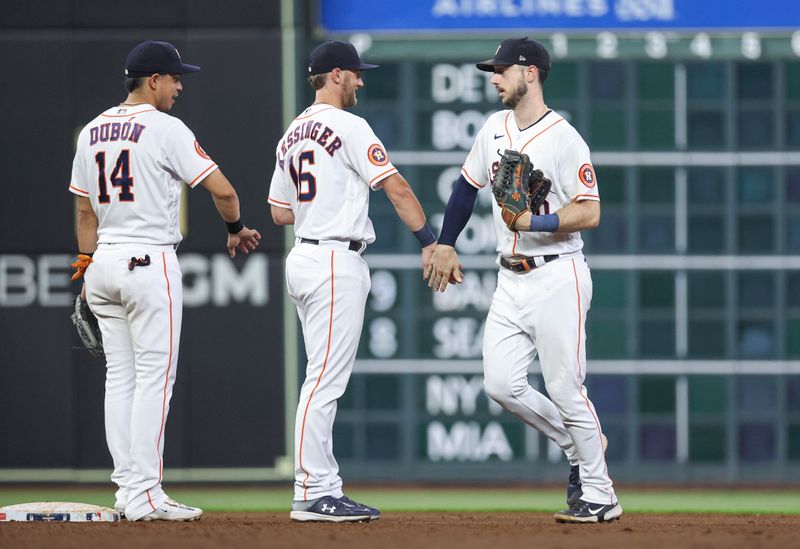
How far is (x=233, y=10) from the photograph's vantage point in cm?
848

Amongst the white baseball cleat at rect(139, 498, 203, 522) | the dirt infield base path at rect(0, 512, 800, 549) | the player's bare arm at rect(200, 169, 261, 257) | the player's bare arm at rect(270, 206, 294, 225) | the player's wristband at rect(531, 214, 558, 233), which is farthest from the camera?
the player's bare arm at rect(270, 206, 294, 225)

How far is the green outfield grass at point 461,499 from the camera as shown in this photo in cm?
Result: 780

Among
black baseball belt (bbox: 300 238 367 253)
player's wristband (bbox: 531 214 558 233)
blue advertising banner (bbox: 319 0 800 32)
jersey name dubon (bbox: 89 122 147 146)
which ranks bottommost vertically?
black baseball belt (bbox: 300 238 367 253)

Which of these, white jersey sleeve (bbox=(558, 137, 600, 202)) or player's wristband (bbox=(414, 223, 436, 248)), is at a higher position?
white jersey sleeve (bbox=(558, 137, 600, 202))

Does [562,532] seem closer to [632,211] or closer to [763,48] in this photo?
[632,211]

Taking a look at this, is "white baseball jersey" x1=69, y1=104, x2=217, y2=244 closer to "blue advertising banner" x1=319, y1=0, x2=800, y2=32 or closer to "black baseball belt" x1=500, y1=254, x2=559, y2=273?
"black baseball belt" x1=500, y1=254, x2=559, y2=273

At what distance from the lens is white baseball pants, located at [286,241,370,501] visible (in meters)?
5.77

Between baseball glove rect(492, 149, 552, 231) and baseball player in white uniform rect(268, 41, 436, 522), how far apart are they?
0.34 metres

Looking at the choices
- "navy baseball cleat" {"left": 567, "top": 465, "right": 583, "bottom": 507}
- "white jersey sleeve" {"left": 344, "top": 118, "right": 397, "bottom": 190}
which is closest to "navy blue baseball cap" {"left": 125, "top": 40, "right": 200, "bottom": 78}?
"white jersey sleeve" {"left": 344, "top": 118, "right": 397, "bottom": 190}

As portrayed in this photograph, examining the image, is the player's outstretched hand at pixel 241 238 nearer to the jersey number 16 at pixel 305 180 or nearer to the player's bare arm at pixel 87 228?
the jersey number 16 at pixel 305 180

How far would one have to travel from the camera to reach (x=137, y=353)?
5891 millimetres

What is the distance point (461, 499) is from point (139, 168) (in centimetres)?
325

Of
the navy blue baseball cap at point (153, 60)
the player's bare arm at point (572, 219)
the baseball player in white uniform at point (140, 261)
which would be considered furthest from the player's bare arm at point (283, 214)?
the player's bare arm at point (572, 219)

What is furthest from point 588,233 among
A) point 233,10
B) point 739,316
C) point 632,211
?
point 233,10
